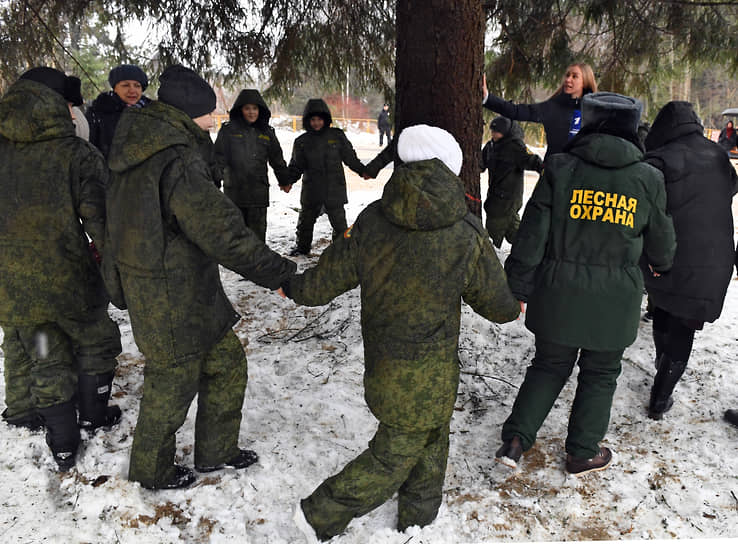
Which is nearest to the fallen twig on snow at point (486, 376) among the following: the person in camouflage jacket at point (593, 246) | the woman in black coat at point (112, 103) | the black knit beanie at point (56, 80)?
the person in camouflage jacket at point (593, 246)

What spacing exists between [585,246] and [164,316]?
1934mm

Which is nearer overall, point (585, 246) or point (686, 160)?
point (585, 246)

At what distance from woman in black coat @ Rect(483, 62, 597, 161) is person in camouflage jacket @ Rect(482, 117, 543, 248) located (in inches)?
64.4

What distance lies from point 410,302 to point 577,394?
1.27 metres

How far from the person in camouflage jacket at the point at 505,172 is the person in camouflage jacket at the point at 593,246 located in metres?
3.45

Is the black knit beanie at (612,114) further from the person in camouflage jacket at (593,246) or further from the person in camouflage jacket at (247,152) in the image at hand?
the person in camouflage jacket at (247,152)

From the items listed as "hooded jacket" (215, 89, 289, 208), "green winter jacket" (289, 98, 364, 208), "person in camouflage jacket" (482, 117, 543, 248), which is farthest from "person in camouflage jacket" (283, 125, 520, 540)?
"green winter jacket" (289, 98, 364, 208)

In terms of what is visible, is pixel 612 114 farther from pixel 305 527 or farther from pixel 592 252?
pixel 305 527

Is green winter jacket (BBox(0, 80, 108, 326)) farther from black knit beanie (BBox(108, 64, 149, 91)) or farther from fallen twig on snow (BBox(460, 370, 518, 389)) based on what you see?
fallen twig on snow (BBox(460, 370, 518, 389))

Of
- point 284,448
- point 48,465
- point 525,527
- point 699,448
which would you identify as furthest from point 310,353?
point 699,448

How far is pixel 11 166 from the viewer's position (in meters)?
2.64

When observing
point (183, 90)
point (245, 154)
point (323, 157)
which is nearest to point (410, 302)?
point (183, 90)

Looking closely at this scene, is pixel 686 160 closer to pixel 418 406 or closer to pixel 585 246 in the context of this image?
pixel 585 246

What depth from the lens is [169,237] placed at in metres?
2.25
